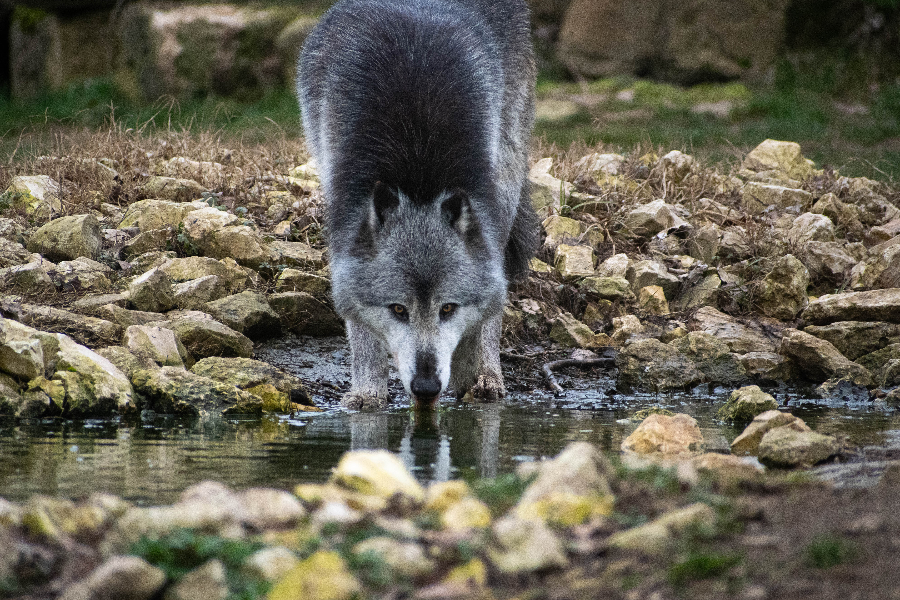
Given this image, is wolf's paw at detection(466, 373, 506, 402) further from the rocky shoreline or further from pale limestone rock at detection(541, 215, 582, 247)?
pale limestone rock at detection(541, 215, 582, 247)

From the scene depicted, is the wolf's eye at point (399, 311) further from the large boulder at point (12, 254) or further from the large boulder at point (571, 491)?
the large boulder at point (12, 254)

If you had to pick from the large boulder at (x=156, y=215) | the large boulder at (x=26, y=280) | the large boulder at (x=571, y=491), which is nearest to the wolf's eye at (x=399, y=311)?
the large boulder at (x=571, y=491)

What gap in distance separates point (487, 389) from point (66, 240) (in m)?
2.96

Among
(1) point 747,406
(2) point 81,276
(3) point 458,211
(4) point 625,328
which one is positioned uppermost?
(3) point 458,211

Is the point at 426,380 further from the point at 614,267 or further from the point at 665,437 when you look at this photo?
the point at 614,267

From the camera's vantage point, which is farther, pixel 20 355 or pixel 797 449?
pixel 20 355

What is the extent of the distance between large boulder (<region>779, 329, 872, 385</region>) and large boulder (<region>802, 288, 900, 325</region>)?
0.41 m

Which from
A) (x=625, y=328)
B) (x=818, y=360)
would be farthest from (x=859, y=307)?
(x=625, y=328)

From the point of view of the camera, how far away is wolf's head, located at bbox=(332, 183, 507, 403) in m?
4.56

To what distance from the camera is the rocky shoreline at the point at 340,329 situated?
224 centimetres

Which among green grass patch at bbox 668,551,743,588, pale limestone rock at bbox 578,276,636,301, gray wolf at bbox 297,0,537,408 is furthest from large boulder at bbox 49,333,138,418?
pale limestone rock at bbox 578,276,636,301

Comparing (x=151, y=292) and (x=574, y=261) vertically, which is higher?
(x=574, y=261)

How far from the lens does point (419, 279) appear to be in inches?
183

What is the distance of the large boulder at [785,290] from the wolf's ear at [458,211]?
2.79 metres
